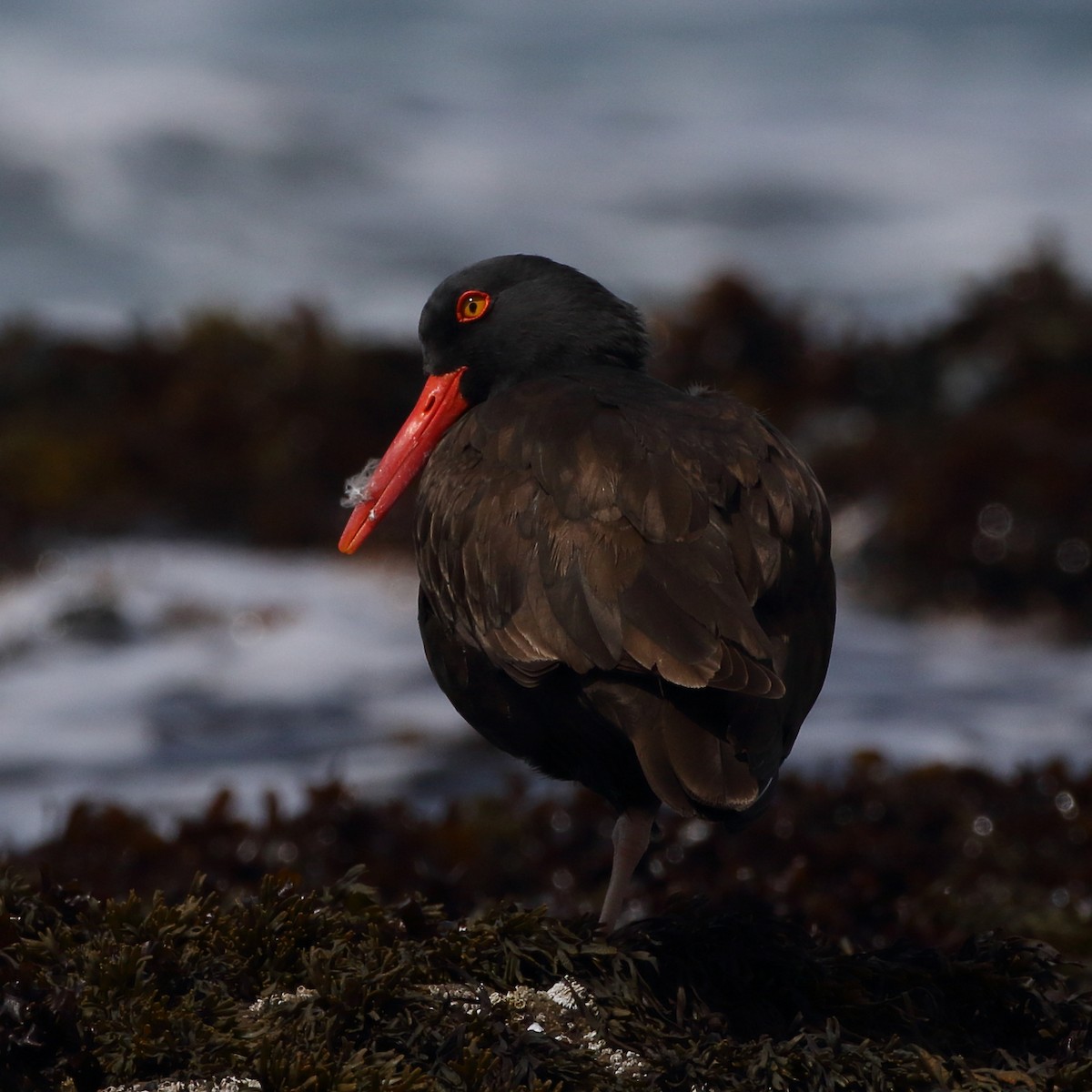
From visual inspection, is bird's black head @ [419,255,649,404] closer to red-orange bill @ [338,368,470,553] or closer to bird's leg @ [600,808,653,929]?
red-orange bill @ [338,368,470,553]

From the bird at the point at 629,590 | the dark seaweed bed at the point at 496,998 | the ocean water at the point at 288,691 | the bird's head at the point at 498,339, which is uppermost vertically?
the bird's head at the point at 498,339

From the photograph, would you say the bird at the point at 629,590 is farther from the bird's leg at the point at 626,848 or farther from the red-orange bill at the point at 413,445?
the red-orange bill at the point at 413,445

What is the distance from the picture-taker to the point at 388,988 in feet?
9.36

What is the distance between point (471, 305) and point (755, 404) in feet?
38.6

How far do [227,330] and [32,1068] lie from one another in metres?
15.3

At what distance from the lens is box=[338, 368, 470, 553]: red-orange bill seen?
4207mm

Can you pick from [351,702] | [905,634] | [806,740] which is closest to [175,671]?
[351,702]

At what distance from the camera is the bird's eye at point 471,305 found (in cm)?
431

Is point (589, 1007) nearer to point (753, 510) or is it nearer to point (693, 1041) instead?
point (693, 1041)

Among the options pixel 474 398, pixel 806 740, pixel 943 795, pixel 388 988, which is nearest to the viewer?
pixel 388 988

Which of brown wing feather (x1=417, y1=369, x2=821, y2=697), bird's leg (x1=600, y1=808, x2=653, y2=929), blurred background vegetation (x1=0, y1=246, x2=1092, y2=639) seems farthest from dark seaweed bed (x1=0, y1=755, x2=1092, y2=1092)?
blurred background vegetation (x1=0, y1=246, x2=1092, y2=639)

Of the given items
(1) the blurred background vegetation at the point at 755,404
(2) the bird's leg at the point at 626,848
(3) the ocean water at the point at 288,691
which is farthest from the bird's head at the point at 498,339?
(1) the blurred background vegetation at the point at 755,404

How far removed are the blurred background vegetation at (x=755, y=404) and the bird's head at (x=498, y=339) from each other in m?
8.27

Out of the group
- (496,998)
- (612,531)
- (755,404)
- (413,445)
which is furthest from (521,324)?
(755,404)
